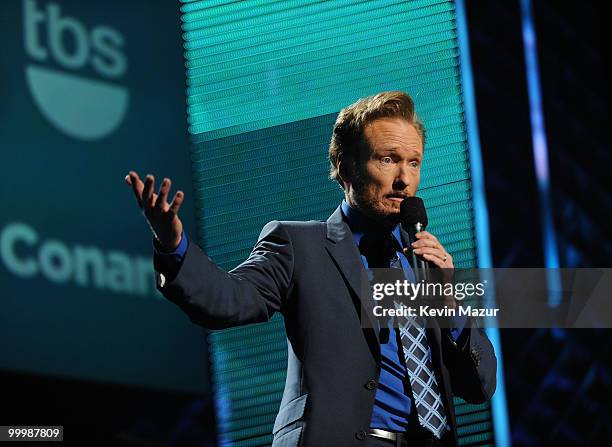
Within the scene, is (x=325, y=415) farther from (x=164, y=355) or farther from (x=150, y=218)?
(x=164, y=355)

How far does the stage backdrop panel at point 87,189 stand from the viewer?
3.49 meters

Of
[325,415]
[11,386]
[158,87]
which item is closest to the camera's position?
[325,415]

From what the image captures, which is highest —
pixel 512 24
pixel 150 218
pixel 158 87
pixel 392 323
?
pixel 512 24

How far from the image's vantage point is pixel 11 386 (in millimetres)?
3465

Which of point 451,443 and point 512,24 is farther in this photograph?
point 512,24

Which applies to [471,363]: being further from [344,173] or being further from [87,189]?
[87,189]

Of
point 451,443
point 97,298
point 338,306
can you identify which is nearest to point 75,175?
point 97,298

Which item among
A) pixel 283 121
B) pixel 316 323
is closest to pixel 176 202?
pixel 316 323

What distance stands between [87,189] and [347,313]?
1746 mm

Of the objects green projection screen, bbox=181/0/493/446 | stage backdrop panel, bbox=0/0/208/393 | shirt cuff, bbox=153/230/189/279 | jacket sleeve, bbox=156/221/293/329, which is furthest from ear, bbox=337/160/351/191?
stage backdrop panel, bbox=0/0/208/393

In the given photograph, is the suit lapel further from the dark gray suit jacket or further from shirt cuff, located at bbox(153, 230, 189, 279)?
shirt cuff, located at bbox(153, 230, 189, 279)

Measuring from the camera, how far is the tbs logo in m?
3.70

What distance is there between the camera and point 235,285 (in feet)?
6.84

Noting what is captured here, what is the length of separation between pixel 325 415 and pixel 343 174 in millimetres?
719
